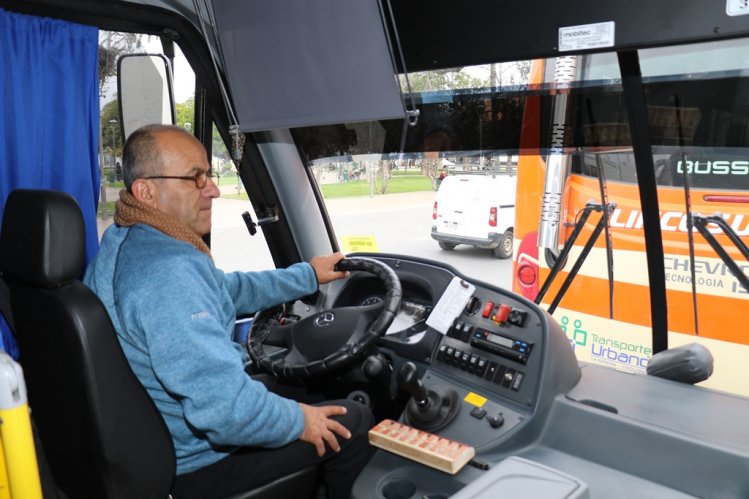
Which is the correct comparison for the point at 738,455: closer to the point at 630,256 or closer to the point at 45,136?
the point at 630,256

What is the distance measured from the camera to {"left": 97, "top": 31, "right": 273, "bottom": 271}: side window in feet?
8.66

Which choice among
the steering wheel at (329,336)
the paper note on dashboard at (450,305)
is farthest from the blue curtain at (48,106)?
the paper note on dashboard at (450,305)

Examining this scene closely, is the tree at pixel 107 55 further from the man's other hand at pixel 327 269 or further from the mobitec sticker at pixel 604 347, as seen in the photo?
the mobitec sticker at pixel 604 347

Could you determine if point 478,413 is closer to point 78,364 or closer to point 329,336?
point 329,336

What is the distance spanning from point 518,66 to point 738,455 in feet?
4.36

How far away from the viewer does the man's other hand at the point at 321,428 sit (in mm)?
1794

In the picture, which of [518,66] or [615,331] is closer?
[518,66]

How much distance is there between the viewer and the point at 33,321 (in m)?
1.63

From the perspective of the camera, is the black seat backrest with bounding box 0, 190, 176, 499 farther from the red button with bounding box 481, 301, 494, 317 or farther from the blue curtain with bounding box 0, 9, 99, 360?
the red button with bounding box 481, 301, 494, 317

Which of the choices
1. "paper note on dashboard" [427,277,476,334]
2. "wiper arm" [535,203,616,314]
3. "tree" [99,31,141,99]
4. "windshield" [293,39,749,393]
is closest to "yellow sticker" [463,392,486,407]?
"paper note on dashboard" [427,277,476,334]

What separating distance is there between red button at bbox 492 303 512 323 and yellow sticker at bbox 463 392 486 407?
0.85ft

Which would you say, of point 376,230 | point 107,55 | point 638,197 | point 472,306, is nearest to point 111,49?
point 107,55

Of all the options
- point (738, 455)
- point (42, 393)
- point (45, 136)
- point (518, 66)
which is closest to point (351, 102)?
point (518, 66)

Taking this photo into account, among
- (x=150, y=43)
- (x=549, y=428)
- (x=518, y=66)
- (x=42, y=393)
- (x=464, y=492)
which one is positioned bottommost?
(x=549, y=428)
